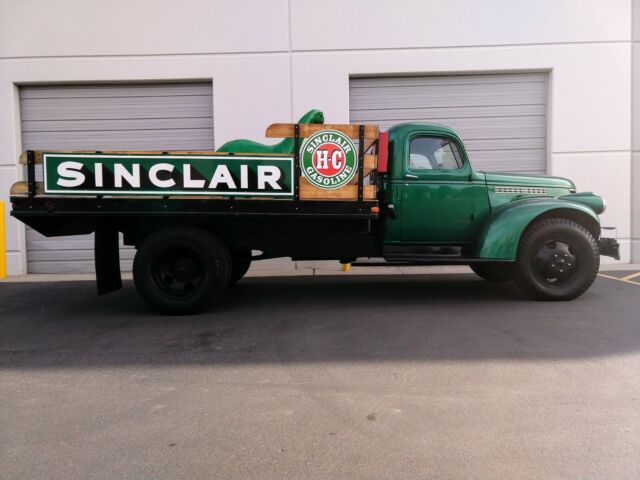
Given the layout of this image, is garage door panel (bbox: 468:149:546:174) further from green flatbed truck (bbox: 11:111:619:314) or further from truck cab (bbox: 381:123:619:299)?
truck cab (bbox: 381:123:619:299)

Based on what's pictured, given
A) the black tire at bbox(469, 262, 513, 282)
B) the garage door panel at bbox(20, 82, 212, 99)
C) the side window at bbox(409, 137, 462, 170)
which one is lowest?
the black tire at bbox(469, 262, 513, 282)

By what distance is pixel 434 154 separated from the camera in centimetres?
627

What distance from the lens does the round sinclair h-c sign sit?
557 cm

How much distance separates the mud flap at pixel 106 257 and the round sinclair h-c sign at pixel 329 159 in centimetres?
241

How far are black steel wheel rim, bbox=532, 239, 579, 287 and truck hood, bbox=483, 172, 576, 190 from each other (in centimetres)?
86

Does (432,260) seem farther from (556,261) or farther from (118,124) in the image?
(118,124)

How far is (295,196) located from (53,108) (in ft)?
22.2

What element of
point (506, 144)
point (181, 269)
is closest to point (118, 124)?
point (181, 269)

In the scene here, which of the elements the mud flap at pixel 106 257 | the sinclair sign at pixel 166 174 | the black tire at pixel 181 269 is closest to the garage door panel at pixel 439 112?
the sinclair sign at pixel 166 174

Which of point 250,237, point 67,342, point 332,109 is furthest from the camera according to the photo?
point 332,109

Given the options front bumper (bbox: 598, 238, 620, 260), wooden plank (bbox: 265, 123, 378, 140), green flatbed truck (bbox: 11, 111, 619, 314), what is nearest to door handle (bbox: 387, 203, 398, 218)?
green flatbed truck (bbox: 11, 111, 619, 314)

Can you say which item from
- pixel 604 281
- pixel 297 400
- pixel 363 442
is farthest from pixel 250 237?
pixel 604 281

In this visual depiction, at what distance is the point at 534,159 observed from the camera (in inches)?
388

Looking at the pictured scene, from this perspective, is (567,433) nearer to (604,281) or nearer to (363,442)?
(363,442)
